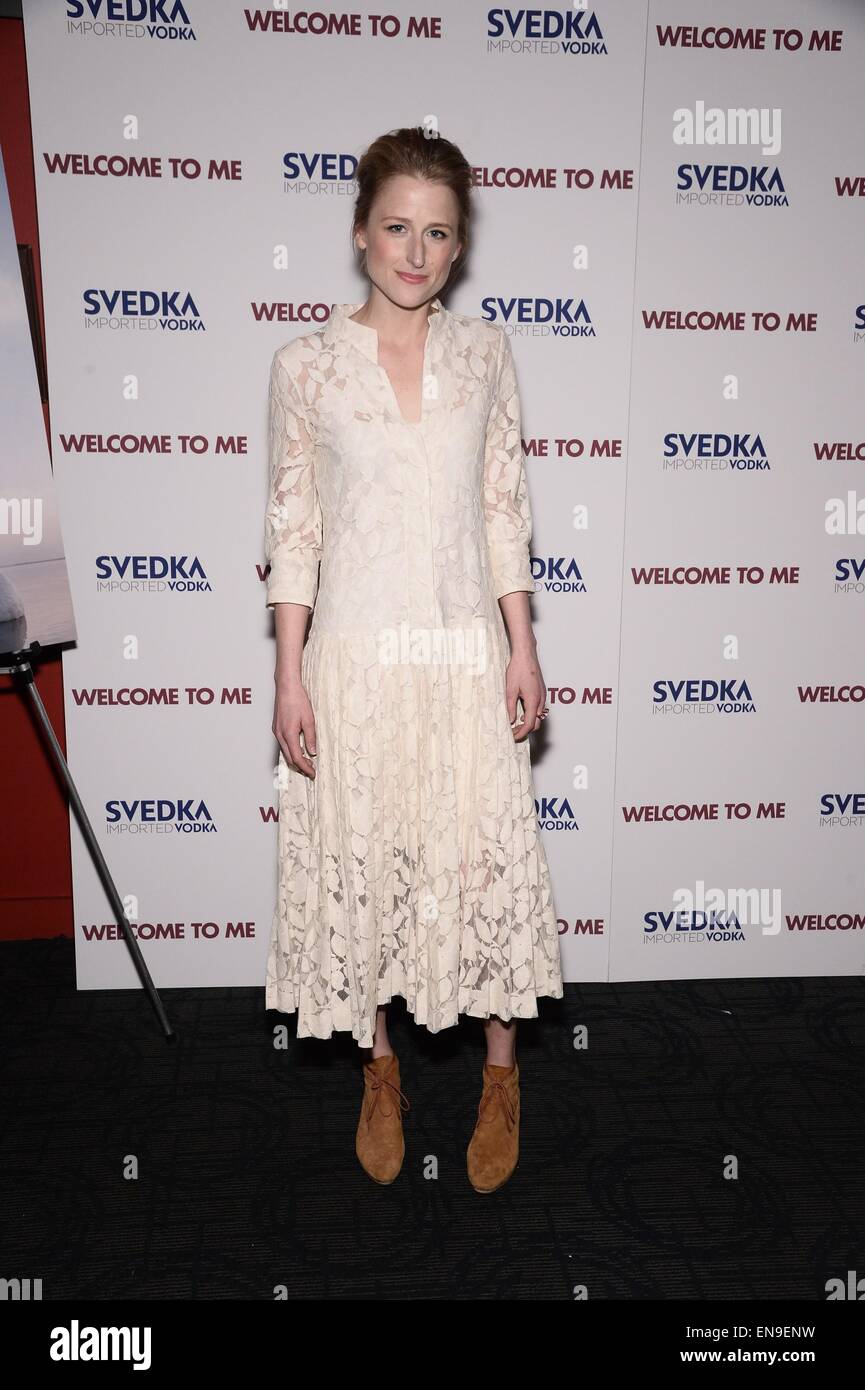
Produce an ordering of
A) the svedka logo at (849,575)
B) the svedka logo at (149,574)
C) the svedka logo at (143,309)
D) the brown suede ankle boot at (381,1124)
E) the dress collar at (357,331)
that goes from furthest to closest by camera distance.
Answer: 1. the svedka logo at (849,575)
2. the svedka logo at (149,574)
3. the svedka logo at (143,309)
4. the brown suede ankle boot at (381,1124)
5. the dress collar at (357,331)

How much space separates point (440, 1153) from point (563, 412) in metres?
1.70

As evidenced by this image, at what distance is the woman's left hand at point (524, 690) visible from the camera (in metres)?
2.04

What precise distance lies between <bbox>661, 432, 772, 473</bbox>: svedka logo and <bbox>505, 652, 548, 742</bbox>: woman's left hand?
2.83ft

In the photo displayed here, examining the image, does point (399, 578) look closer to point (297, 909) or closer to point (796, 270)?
point (297, 909)

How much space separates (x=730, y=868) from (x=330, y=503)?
5.23 ft

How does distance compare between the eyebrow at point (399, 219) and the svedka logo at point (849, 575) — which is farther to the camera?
the svedka logo at point (849, 575)

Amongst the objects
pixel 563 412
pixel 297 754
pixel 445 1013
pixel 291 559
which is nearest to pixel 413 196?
pixel 291 559

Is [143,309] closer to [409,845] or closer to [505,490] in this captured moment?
[505,490]

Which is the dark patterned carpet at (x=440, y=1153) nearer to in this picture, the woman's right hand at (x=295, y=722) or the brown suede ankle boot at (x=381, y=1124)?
the brown suede ankle boot at (x=381, y=1124)

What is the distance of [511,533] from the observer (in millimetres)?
2062

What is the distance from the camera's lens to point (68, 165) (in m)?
2.41

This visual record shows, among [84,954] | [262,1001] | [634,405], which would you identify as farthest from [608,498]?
[84,954]

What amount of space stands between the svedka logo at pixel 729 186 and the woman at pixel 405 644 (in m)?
0.84

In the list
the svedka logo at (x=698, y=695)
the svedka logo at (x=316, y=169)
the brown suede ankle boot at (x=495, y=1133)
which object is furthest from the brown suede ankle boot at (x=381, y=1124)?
the svedka logo at (x=316, y=169)
